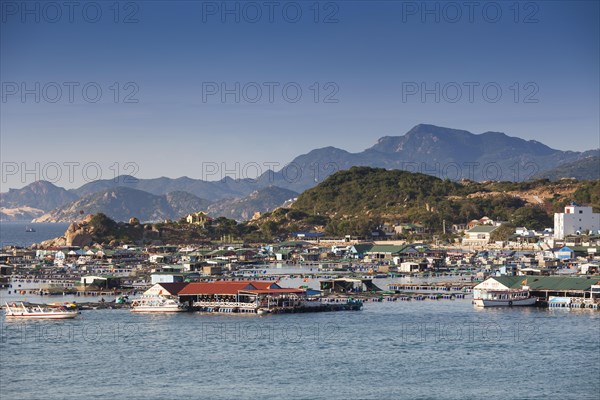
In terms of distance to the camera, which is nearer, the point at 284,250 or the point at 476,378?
the point at 476,378

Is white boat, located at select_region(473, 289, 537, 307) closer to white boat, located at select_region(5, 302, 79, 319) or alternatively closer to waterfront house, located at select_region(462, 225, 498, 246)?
white boat, located at select_region(5, 302, 79, 319)

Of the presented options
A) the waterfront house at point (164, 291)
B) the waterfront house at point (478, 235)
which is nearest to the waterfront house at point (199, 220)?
the waterfront house at point (478, 235)

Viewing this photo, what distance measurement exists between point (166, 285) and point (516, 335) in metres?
19.9

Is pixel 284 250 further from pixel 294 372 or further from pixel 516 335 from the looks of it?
pixel 294 372

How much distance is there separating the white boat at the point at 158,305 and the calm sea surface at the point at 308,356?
68.3 inches

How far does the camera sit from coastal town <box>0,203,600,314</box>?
50719 mm

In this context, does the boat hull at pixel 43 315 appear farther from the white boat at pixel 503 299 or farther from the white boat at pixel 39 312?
the white boat at pixel 503 299

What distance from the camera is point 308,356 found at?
116ft

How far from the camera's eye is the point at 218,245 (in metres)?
117

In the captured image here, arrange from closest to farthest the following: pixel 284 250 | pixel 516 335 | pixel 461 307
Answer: pixel 516 335
pixel 461 307
pixel 284 250

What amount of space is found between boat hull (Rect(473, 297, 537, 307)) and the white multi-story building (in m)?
55.6

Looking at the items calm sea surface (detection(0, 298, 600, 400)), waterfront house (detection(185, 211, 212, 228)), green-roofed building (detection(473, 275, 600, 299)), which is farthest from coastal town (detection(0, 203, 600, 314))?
waterfront house (detection(185, 211, 212, 228))

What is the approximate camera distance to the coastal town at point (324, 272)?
1997 inches

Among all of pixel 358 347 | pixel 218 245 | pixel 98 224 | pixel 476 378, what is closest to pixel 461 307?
pixel 358 347
